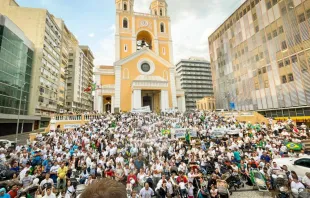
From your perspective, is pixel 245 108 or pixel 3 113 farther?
pixel 245 108

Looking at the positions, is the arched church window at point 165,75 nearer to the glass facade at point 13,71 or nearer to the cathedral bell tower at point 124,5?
the cathedral bell tower at point 124,5

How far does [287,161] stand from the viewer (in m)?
8.93

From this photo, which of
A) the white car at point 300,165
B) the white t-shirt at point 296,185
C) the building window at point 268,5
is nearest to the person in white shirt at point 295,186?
the white t-shirt at point 296,185

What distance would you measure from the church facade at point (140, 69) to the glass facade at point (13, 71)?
36.5 ft

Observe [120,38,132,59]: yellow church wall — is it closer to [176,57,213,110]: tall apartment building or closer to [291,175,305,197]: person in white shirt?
[291,175,305,197]: person in white shirt

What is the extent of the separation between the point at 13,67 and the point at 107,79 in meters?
13.8

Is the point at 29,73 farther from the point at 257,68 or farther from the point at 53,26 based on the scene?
the point at 257,68

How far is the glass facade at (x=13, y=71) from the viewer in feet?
73.9

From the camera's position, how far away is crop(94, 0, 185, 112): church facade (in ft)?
95.9

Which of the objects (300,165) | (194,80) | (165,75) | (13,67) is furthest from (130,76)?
(194,80)

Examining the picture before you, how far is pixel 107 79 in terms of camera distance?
104 ft

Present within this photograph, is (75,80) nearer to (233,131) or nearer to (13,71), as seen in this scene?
(13,71)

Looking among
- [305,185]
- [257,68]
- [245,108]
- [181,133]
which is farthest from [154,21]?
[305,185]

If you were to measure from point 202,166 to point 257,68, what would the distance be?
27.7 metres
